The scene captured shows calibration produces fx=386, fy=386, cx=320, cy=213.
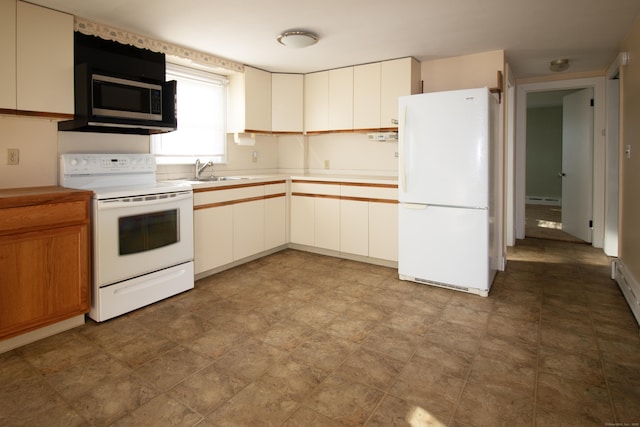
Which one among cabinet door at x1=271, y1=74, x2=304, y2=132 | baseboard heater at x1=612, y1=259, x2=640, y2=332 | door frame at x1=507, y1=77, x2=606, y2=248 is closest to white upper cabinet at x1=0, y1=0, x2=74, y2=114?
cabinet door at x1=271, y1=74, x2=304, y2=132

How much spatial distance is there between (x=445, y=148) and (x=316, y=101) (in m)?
1.99

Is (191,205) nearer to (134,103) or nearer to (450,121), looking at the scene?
(134,103)

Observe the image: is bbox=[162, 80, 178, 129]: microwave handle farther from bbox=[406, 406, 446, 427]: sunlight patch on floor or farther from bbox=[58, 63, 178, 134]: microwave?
bbox=[406, 406, 446, 427]: sunlight patch on floor

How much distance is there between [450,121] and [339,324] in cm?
186

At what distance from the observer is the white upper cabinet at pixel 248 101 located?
14.1ft

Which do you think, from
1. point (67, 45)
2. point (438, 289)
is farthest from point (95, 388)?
point (438, 289)

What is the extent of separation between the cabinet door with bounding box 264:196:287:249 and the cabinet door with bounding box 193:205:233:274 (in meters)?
0.56

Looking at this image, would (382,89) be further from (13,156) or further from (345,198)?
(13,156)

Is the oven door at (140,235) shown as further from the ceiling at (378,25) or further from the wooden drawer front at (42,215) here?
the ceiling at (378,25)

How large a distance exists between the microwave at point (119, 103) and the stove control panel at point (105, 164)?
22 centimetres

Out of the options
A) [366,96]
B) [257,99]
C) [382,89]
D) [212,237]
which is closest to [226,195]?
[212,237]

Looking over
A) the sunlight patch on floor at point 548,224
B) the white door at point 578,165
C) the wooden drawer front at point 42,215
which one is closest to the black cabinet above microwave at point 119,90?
the wooden drawer front at point 42,215

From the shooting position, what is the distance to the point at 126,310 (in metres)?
2.82

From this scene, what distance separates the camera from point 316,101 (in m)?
4.67
